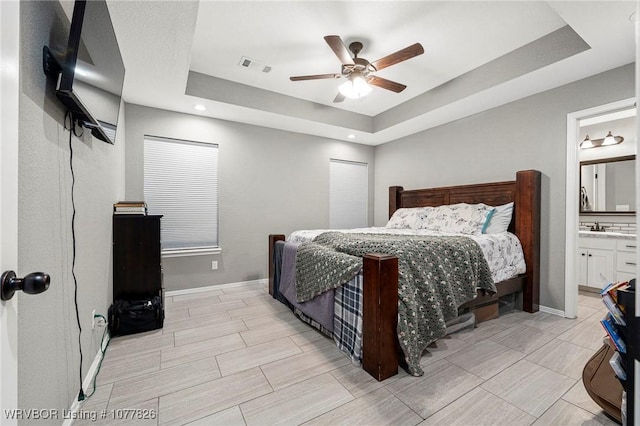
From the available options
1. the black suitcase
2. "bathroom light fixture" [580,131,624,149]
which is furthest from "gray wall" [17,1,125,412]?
"bathroom light fixture" [580,131,624,149]

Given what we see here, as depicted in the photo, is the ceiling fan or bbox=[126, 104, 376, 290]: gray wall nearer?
the ceiling fan

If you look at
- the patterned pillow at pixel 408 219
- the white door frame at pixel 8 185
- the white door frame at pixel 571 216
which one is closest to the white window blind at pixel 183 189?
the patterned pillow at pixel 408 219

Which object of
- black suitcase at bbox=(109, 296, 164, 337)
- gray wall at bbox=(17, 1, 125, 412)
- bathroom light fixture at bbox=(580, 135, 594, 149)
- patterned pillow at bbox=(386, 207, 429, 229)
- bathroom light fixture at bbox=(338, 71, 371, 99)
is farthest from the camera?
bathroom light fixture at bbox=(580, 135, 594, 149)

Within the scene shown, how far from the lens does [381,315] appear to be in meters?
1.66

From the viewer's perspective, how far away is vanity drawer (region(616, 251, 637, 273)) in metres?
3.17

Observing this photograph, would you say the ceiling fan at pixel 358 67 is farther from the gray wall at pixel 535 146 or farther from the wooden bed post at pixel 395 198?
the wooden bed post at pixel 395 198

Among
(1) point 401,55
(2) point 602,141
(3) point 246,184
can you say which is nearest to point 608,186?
(2) point 602,141

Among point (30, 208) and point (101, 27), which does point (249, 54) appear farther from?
point (30, 208)

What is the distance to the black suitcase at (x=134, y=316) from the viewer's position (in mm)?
2283

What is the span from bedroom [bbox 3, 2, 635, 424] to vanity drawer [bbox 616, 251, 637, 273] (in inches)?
48.6

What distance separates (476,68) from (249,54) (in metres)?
2.44

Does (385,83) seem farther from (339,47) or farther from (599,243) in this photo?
(599,243)

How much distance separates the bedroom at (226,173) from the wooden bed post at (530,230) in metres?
0.09

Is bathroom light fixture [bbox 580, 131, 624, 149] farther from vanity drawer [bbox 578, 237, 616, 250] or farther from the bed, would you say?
the bed
